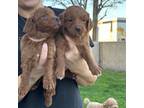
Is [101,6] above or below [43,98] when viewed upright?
above

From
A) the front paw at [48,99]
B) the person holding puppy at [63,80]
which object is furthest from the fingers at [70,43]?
the front paw at [48,99]

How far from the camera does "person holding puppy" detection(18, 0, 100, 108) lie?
2.44 ft

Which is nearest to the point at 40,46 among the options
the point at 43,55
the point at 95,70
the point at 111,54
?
the point at 43,55

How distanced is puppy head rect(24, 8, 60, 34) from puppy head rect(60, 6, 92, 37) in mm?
25

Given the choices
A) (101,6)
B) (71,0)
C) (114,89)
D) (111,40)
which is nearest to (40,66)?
(71,0)

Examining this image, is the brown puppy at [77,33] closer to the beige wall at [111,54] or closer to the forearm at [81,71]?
the forearm at [81,71]

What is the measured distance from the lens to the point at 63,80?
777 millimetres

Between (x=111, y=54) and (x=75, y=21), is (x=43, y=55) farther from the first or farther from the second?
(x=111, y=54)

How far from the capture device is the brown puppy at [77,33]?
0.75 meters

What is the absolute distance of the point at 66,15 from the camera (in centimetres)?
77
